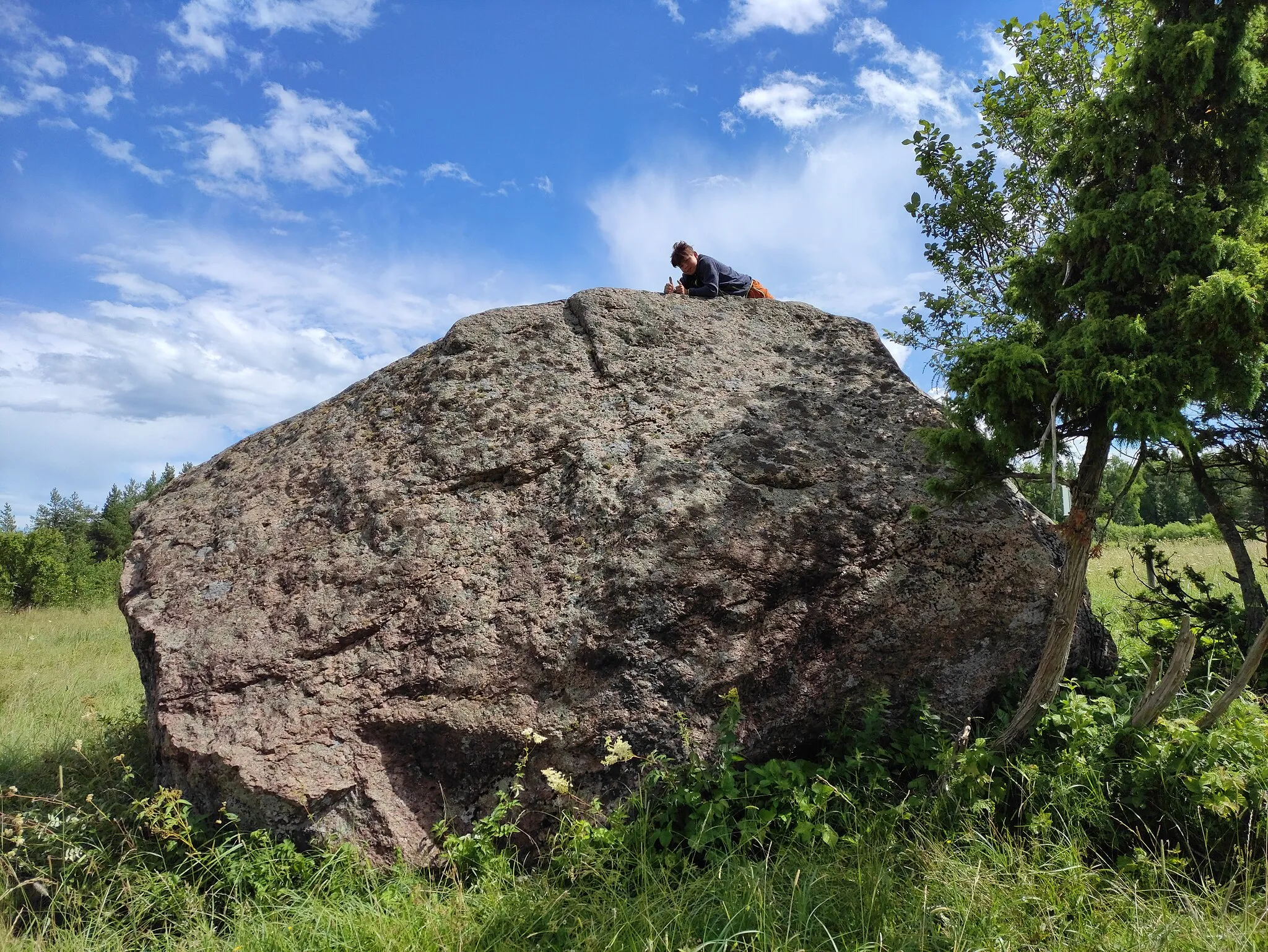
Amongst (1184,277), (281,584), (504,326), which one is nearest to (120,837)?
(281,584)

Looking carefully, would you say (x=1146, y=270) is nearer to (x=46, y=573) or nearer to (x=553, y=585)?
(x=553, y=585)

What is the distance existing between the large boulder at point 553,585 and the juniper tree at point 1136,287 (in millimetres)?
701

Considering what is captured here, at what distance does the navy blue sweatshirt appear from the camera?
7.36 m

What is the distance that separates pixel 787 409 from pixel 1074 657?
2.46 m

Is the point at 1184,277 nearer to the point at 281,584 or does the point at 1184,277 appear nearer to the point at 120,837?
the point at 281,584

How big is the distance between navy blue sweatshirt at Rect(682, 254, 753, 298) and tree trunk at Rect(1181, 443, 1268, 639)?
3.98 metres

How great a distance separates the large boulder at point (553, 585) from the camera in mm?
4270

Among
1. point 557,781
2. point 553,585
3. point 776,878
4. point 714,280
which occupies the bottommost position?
point 776,878

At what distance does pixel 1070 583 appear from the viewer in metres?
4.11

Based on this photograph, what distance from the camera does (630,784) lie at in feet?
13.7

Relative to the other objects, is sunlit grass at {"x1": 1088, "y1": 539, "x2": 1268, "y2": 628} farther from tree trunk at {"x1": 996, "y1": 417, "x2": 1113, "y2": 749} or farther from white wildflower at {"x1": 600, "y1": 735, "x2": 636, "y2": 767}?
white wildflower at {"x1": 600, "y1": 735, "x2": 636, "y2": 767}

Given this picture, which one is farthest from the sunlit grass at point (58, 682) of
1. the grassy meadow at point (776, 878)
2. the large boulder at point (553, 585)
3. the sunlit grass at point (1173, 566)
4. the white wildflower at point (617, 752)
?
the sunlit grass at point (1173, 566)

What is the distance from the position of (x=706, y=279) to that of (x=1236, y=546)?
4.92m

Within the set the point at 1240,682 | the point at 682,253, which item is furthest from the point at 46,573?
the point at 1240,682
